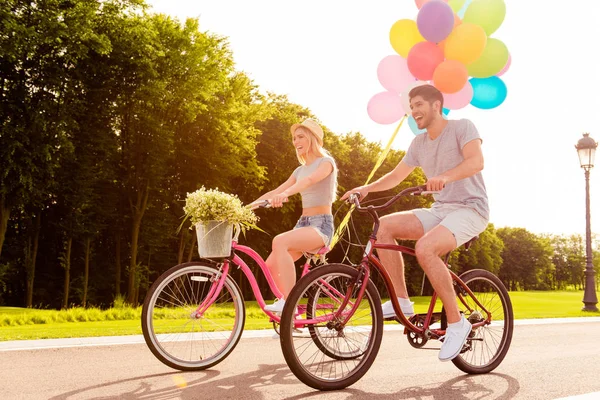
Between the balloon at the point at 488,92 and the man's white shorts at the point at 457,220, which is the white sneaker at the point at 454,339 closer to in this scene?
the man's white shorts at the point at 457,220

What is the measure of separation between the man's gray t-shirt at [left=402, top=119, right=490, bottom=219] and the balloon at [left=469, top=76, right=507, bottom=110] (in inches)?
84.2

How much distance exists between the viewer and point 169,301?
5043mm

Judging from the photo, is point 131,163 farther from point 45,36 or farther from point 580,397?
point 580,397

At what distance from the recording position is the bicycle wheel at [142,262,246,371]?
5.00 m

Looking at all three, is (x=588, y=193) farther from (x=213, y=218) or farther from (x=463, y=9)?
(x=213, y=218)

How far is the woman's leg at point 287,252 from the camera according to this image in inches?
219

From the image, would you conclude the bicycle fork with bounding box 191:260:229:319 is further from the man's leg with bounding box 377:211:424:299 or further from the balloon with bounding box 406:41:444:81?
the balloon with bounding box 406:41:444:81

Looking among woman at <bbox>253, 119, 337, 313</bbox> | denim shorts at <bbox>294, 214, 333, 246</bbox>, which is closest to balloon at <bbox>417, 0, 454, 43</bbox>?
woman at <bbox>253, 119, 337, 313</bbox>

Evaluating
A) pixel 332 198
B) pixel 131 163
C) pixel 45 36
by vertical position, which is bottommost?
pixel 332 198

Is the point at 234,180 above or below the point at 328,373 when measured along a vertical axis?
above

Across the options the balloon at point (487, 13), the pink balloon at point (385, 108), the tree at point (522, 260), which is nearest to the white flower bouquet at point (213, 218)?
the pink balloon at point (385, 108)

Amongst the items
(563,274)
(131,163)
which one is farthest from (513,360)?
(563,274)

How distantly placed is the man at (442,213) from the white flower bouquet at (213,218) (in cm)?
97

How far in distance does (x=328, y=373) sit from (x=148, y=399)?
127cm
